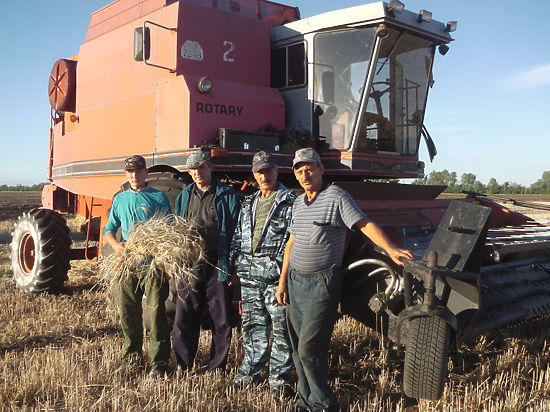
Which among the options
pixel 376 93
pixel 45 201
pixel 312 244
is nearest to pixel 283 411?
pixel 312 244

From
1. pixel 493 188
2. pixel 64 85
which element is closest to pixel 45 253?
pixel 64 85

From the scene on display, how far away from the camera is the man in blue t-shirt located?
3658mm

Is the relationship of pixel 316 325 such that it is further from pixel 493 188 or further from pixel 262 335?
pixel 493 188

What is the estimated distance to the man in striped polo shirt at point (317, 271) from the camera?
3.00m

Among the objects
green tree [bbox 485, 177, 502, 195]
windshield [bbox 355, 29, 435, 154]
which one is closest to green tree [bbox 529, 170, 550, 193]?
green tree [bbox 485, 177, 502, 195]

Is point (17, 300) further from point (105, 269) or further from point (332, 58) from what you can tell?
point (332, 58)

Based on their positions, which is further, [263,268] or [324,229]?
[263,268]

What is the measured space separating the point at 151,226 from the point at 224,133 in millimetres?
1780

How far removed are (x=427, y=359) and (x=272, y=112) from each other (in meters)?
3.62

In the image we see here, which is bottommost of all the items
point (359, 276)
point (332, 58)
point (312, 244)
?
point (359, 276)

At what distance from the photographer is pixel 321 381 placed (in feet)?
9.96

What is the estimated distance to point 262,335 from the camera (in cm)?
351

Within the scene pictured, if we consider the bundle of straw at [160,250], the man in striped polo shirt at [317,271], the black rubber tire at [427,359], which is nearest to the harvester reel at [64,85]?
the bundle of straw at [160,250]

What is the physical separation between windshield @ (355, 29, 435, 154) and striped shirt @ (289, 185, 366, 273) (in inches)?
107
